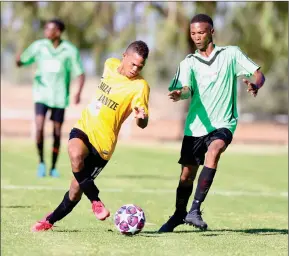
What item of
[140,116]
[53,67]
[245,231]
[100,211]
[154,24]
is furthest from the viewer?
[154,24]

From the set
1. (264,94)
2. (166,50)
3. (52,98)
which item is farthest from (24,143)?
(264,94)

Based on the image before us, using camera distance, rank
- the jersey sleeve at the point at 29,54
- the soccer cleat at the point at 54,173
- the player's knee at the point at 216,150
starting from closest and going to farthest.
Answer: the player's knee at the point at 216,150
the jersey sleeve at the point at 29,54
the soccer cleat at the point at 54,173

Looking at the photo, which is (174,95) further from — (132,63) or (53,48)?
(53,48)

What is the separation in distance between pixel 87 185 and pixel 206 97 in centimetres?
151

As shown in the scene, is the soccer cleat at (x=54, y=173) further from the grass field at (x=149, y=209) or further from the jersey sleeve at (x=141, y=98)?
the jersey sleeve at (x=141, y=98)

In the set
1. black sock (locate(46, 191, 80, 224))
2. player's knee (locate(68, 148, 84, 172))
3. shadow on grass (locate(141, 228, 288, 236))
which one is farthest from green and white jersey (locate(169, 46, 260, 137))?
black sock (locate(46, 191, 80, 224))

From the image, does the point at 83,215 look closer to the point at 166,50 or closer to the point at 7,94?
the point at 166,50

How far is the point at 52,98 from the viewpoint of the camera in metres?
14.8

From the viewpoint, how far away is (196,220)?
8.02 metres

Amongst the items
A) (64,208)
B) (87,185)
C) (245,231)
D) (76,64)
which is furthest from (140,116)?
(76,64)

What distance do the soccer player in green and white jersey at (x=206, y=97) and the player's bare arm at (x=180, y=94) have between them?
2 centimetres

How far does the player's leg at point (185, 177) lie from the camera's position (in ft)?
27.8

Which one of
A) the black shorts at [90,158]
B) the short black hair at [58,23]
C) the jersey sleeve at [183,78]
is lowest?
the black shorts at [90,158]

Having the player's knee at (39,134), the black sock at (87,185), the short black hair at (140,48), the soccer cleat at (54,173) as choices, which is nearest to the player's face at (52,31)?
the player's knee at (39,134)
